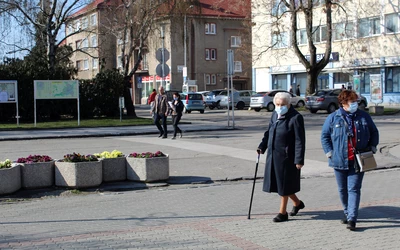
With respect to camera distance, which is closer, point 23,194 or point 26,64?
point 23,194

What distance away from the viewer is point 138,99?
68000 millimetres

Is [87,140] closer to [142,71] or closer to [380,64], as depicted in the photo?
[380,64]

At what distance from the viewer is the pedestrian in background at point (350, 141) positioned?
689cm

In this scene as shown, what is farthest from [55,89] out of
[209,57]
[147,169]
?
[209,57]

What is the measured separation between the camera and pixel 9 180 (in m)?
9.48

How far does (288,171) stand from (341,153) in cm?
77

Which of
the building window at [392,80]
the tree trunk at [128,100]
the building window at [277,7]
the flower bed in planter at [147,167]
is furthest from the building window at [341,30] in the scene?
the flower bed in planter at [147,167]

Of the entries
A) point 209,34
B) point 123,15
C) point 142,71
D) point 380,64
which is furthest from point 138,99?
point 123,15

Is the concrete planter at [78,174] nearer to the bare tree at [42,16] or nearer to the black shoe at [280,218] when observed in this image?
the black shoe at [280,218]

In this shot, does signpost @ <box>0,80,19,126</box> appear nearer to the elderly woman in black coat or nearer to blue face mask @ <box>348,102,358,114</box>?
the elderly woman in black coat

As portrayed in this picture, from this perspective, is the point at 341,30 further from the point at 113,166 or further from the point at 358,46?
the point at 113,166

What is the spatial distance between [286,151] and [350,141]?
0.87 m

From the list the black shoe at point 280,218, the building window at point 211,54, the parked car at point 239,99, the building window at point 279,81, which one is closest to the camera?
the black shoe at point 280,218

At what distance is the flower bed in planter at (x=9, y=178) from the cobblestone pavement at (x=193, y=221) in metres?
0.52
